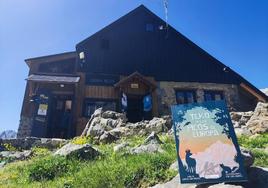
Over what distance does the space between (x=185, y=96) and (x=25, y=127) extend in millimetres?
11130

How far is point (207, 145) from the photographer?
4.14m

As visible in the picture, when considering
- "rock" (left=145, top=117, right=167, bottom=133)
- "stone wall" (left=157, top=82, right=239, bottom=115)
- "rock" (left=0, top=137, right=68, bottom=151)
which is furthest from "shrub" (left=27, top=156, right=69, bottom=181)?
"stone wall" (left=157, top=82, right=239, bottom=115)

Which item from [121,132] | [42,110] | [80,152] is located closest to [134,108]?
[42,110]

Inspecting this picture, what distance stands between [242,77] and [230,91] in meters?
1.59

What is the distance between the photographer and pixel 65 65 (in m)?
19.4

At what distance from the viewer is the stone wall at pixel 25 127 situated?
1666 cm

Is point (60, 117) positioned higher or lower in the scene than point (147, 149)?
higher

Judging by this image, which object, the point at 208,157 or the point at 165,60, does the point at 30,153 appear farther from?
the point at 165,60

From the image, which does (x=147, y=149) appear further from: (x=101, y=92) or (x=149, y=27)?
(x=149, y=27)

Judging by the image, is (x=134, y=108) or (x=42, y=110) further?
(x=134, y=108)

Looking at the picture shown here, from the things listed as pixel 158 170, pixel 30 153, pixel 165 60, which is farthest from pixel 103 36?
pixel 158 170

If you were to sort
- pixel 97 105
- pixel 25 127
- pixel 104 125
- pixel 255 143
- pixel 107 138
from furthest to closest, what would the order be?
pixel 97 105 < pixel 25 127 < pixel 104 125 < pixel 107 138 < pixel 255 143

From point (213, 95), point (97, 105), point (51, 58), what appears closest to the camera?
point (97, 105)

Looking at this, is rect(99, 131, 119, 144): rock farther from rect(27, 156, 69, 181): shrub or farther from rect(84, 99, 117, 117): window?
rect(84, 99, 117, 117): window
